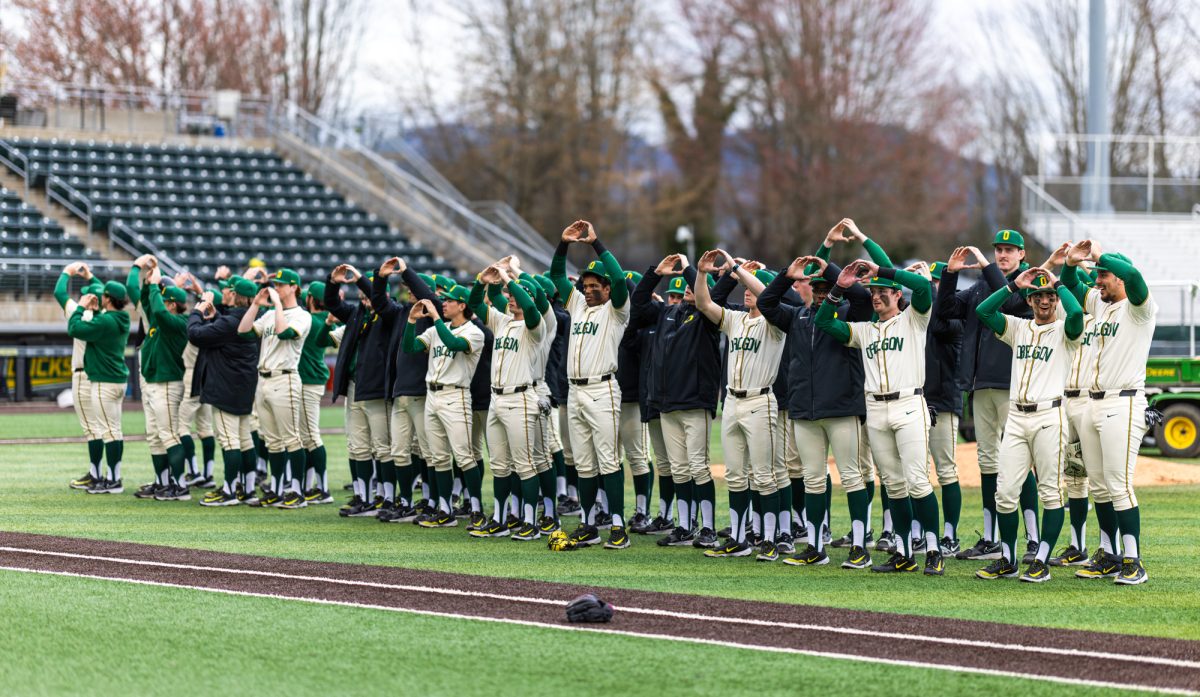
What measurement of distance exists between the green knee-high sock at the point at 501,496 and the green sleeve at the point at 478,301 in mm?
1304

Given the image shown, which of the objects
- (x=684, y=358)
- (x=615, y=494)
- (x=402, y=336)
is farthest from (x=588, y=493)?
(x=402, y=336)

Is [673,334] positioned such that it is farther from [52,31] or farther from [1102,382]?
[52,31]

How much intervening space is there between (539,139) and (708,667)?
37350mm

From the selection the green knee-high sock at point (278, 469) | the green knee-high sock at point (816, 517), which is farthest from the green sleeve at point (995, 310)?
the green knee-high sock at point (278, 469)

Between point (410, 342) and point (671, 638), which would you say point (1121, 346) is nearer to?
point (671, 638)

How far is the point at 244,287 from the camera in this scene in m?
12.8

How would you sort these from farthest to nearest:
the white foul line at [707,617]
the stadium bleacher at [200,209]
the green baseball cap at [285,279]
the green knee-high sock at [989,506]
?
the stadium bleacher at [200,209], the green baseball cap at [285,279], the green knee-high sock at [989,506], the white foul line at [707,617]

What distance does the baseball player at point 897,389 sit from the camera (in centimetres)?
905

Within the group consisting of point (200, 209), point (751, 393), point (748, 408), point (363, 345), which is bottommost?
point (748, 408)

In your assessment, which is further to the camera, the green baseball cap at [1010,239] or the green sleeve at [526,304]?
the green sleeve at [526,304]

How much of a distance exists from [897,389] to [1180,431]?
10422mm

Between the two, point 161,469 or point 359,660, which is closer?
point 359,660

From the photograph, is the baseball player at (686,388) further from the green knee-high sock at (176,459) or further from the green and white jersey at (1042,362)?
the green knee-high sock at (176,459)

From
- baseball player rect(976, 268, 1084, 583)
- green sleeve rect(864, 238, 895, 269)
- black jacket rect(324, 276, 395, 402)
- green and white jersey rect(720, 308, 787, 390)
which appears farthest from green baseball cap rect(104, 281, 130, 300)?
baseball player rect(976, 268, 1084, 583)
